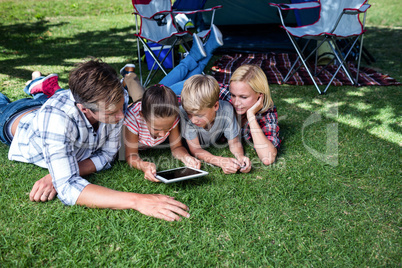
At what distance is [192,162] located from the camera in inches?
92.8

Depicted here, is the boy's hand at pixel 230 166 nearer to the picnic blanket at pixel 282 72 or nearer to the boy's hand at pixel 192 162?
the boy's hand at pixel 192 162

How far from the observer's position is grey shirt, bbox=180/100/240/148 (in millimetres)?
2467

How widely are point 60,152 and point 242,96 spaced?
1.43m

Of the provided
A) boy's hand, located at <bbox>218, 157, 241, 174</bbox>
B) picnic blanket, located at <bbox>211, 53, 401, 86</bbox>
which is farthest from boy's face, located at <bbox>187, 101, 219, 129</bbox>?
picnic blanket, located at <bbox>211, 53, 401, 86</bbox>

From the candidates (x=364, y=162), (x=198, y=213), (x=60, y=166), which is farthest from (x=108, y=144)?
(x=364, y=162)

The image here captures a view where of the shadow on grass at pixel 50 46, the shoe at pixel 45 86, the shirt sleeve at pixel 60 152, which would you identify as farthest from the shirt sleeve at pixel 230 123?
the shadow on grass at pixel 50 46

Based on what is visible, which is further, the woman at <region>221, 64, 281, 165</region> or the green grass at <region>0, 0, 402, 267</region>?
the woman at <region>221, 64, 281, 165</region>

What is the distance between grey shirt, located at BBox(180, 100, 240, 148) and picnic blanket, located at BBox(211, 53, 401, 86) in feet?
6.39

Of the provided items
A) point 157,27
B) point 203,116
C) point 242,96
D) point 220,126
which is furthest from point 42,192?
point 157,27

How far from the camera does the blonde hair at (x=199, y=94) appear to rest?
224 centimetres

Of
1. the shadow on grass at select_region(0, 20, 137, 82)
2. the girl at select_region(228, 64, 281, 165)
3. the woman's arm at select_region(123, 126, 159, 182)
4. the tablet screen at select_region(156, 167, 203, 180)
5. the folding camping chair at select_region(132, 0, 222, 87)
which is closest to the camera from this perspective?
the tablet screen at select_region(156, 167, 203, 180)

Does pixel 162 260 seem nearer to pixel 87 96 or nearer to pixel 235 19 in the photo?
pixel 87 96

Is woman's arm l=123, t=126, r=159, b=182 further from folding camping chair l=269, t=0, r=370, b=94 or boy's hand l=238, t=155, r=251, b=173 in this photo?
folding camping chair l=269, t=0, r=370, b=94

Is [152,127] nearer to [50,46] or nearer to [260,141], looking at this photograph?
[260,141]
